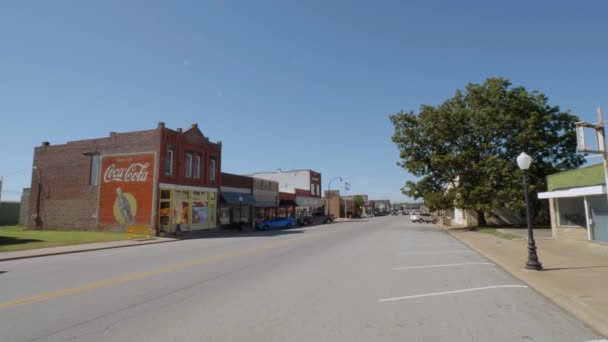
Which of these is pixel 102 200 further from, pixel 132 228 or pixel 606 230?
pixel 606 230

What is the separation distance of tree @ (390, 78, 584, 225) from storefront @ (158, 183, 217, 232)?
19330 millimetres

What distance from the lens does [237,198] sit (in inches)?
1618

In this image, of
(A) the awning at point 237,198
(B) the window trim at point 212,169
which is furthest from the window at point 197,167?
(A) the awning at point 237,198

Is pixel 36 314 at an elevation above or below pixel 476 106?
below

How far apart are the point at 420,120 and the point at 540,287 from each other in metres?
28.8

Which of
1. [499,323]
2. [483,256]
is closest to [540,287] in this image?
[499,323]

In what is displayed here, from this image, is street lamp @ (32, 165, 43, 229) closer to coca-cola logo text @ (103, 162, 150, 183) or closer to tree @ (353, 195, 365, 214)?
coca-cola logo text @ (103, 162, 150, 183)

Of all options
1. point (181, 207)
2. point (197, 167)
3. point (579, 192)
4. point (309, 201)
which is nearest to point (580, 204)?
point (579, 192)

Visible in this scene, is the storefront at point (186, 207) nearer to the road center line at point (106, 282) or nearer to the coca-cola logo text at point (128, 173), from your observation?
the coca-cola logo text at point (128, 173)

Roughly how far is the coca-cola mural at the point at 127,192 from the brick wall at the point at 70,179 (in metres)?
0.80

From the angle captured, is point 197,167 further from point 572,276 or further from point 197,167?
point 572,276

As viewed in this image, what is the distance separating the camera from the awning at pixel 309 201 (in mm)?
64188

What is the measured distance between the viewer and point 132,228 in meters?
30.7

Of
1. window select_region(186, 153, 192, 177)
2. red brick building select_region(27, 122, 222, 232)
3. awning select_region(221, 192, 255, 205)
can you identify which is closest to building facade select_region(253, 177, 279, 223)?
awning select_region(221, 192, 255, 205)
